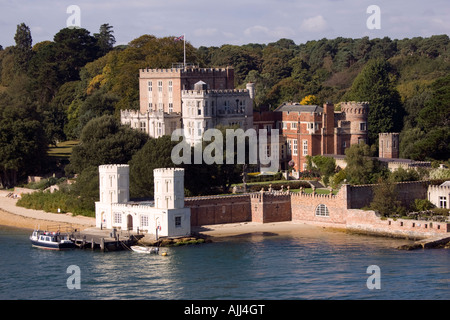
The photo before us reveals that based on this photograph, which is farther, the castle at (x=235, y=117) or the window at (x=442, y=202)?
the castle at (x=235, y=117)

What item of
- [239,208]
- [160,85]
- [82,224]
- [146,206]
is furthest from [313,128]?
[146,206]

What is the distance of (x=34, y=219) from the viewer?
222ft

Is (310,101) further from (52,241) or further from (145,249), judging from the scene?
(52,241)

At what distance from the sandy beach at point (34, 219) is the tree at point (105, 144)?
5.50 metres

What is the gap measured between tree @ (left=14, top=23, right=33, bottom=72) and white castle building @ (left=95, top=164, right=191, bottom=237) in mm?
68156

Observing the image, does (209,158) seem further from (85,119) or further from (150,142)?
(85,119)

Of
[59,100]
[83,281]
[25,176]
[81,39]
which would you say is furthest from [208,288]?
[81,39]

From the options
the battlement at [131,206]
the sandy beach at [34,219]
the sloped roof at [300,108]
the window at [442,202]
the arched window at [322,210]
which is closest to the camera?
the battlement at [131,206]

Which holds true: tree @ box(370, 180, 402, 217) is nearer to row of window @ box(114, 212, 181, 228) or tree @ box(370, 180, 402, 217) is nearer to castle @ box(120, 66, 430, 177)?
castle @ box(120, 66, 430, 177)

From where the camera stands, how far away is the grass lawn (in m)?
91.2

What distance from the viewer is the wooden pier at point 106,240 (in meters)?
57.6

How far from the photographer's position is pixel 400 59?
397 ft

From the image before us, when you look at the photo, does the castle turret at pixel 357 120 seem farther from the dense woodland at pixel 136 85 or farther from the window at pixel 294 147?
the window at pixel 294 147

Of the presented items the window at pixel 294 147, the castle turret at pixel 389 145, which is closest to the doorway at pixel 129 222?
the window at pixel 294 147
